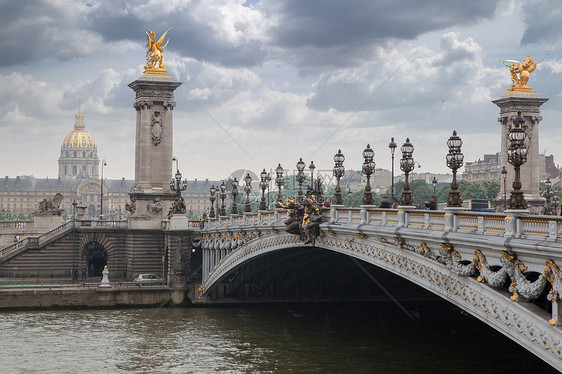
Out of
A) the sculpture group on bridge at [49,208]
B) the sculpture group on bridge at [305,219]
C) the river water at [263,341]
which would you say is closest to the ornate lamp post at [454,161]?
the river water at [263,341]

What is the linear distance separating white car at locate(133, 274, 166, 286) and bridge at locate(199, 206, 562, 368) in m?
28.9

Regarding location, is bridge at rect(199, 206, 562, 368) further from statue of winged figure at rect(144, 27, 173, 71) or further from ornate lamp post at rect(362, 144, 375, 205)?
statue of winged figure at rect(144, 27, 173, 71)

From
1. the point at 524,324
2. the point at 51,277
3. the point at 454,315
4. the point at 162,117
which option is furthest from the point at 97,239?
the point at 524,324

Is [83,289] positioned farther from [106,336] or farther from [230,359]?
[230,359]

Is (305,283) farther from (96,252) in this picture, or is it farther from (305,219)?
(96,252)

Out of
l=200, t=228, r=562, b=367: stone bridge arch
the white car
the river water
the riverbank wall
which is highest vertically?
l=200, t=228, r=562, b=367: stone bridge arch

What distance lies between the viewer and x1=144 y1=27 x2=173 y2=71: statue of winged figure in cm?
8388

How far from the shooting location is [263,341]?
4828 centimetres

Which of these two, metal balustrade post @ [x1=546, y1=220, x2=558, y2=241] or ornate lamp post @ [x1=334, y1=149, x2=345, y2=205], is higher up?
ornate lamp post @ [x1=334, y1=149, x2=345, y2=205]

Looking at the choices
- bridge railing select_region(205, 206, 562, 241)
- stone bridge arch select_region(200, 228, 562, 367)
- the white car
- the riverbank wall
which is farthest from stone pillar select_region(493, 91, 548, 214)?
bridge railing select_region(205, 206, 562, 241)

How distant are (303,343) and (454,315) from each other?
41.3ft

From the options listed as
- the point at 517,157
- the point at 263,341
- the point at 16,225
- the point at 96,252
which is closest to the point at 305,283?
the point at 263,341

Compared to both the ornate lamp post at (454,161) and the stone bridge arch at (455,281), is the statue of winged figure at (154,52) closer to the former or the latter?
the stone bridge arch at (455,281)

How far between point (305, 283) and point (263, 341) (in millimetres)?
15333
